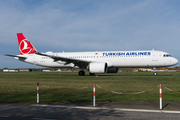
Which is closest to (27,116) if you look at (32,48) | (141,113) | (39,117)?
(39,117)

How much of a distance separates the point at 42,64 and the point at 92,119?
102 feet

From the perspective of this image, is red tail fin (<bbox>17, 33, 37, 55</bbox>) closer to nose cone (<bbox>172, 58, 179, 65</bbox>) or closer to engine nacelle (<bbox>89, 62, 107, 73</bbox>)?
engine nacelle (<bbox>89, 62, 107, 73</bbox>)

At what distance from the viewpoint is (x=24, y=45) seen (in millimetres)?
37656

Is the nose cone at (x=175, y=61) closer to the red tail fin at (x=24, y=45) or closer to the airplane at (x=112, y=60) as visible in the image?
the airplane at (x=112, y=60)

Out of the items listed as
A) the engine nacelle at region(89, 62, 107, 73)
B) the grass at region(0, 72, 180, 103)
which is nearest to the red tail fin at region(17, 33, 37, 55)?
the engine nacelle at region(89, 62, 107, 73)

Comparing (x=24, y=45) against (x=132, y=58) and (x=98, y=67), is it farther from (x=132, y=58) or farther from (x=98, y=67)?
(x=132, y=58)

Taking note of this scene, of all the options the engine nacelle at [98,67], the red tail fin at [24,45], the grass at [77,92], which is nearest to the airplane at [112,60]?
the engine nacelle at [98,67]

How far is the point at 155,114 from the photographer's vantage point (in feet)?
23.9

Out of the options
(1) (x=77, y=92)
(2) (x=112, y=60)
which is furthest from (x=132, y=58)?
(1) (x=77, y=92)

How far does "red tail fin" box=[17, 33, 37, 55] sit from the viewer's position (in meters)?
37.5

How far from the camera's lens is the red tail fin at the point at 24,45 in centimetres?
3745

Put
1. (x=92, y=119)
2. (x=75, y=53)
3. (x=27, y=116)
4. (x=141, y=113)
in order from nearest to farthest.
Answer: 1. (x=92, y=119)
2. (x=27, y=116)
3. (x=141, y=113)
4. (x=75, y=53)

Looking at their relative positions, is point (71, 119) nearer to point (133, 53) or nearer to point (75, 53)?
point (133, 53)

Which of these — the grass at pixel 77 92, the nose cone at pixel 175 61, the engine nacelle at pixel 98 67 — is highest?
the nose cone at pixel 175 61
